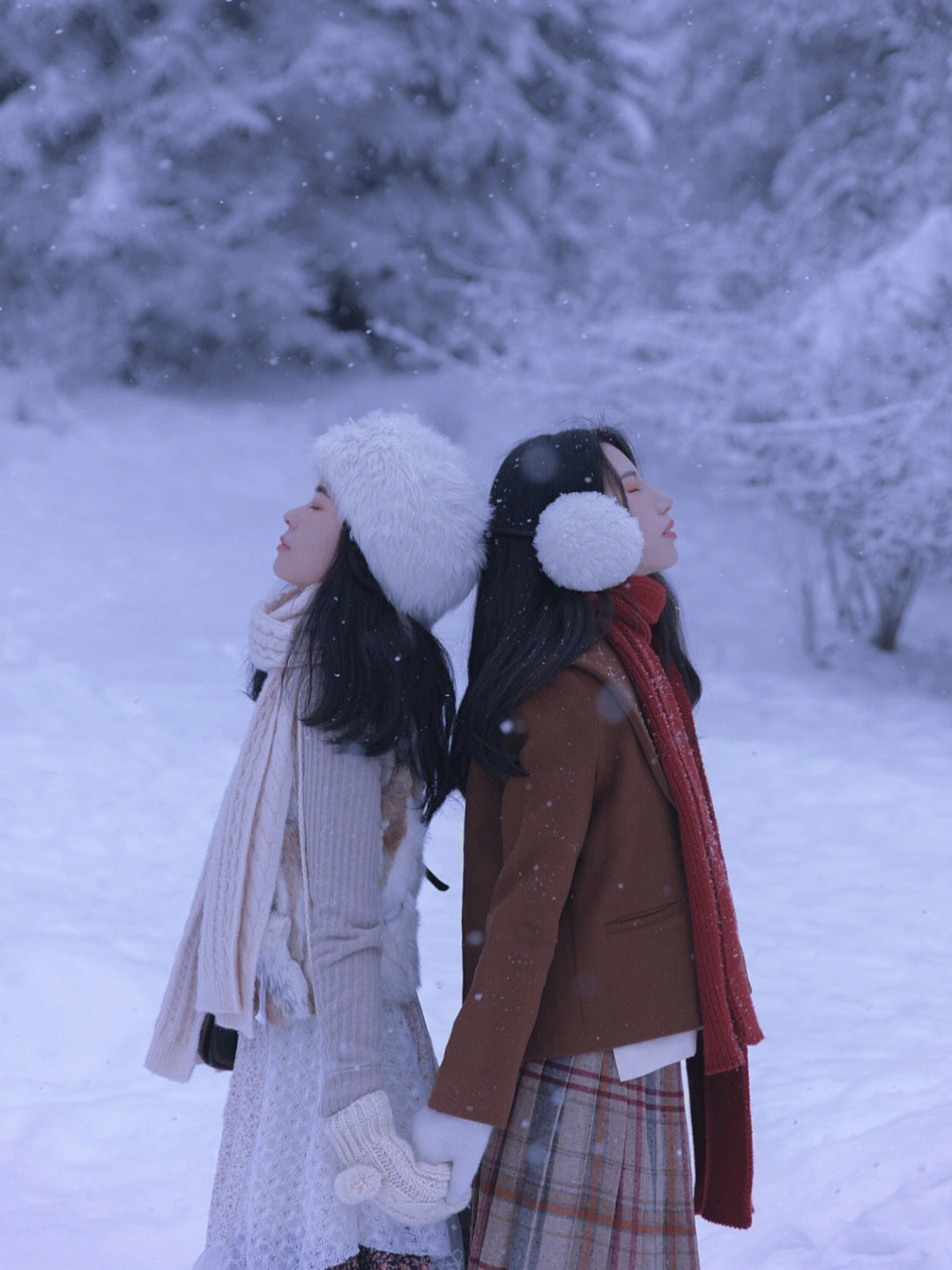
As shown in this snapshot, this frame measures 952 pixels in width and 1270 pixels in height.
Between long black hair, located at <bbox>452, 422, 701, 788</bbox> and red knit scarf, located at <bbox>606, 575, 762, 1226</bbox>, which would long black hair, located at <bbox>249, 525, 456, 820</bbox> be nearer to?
long black hair, located at <bbox>452, 422, 701, 788</bbox>

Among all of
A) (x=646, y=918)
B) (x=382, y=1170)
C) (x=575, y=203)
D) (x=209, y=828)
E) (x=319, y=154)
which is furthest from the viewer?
(x=575, y=203)

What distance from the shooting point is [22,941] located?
4383mm

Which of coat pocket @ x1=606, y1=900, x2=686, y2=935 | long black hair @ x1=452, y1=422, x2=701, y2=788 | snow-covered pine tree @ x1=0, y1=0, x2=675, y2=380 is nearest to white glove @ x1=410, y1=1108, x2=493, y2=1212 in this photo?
coat pocket @ x1=606, y1=900, x2=686, y2=935

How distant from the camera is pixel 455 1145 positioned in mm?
1474

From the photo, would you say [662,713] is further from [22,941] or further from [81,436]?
[81,436]

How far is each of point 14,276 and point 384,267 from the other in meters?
3.06

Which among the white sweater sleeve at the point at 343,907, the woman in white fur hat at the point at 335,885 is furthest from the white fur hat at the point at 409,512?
the white sweater sleeve at the point at 343,907

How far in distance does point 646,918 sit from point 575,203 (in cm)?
878

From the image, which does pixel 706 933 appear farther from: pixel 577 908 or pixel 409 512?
pixel 409 512

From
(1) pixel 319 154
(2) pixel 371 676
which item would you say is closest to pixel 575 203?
(1) pixel 319 154

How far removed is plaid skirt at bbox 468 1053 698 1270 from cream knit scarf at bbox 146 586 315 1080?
14.1 inches

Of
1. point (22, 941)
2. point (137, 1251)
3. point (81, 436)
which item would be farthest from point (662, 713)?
point (81, 436)

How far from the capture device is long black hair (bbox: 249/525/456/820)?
1.60 m

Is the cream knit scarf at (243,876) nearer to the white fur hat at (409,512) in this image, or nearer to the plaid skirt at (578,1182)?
the white fur hat at (409,512)
